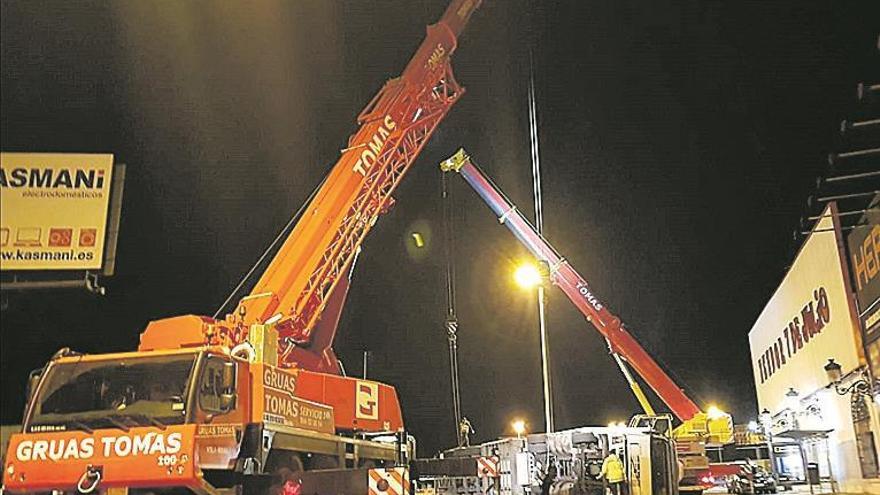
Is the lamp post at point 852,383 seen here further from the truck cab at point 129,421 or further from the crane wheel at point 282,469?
the truck cab at point 129,421

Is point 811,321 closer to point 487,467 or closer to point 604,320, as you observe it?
point 604,320

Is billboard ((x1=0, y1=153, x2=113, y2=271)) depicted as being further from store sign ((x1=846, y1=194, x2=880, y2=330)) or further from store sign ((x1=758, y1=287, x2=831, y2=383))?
store sign ((x1=758, y1=287, x2=831, y2=383))

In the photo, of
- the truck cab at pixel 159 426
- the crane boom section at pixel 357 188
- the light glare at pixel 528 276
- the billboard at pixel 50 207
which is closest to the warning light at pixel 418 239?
the light glare at pixel 528 276

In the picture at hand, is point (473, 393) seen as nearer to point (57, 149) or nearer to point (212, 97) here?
point (212, 97)

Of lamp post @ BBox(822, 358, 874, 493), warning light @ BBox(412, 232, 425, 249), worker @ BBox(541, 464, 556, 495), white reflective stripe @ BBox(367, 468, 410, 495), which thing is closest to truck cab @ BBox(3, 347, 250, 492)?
white reflective stripe @ BBox(367, 468, 410, 495)

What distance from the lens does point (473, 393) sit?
36.9 meters

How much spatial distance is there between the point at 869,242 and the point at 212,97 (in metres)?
10.8

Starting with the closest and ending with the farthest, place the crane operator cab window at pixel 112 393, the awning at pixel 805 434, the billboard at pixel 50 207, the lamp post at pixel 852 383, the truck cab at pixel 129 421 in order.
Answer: the billboard at pixel 50 207 → the truck cab at pixel 129 421 → the crane operator cab window at pixel 112 393 → the lamp post at pixel 852 383 → the awning at pixel 805 434

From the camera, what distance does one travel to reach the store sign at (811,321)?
623 inches

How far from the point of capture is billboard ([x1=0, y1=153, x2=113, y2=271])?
494 centimetres

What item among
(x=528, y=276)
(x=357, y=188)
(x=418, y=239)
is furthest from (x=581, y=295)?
(x=357, y=188)

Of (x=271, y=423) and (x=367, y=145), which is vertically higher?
(x=367, y=145)

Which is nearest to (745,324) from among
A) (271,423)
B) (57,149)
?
(271,423)

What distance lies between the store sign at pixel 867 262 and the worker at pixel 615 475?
4.71 meters
